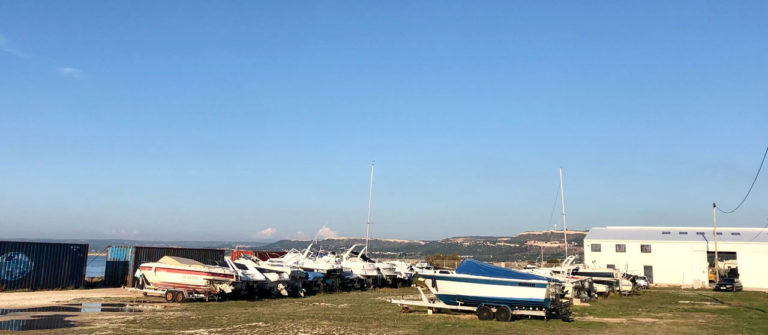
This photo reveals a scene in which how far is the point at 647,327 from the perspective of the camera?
19.6 meters

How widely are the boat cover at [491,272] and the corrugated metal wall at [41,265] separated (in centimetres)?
2152

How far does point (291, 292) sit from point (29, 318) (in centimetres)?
1476

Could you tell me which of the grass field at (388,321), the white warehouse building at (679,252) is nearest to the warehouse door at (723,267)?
the white warehouse building at (679,252)

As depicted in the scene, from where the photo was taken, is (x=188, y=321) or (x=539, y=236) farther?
(x=539, y=236)

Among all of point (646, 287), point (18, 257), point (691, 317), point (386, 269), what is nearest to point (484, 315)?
point (691, 317)

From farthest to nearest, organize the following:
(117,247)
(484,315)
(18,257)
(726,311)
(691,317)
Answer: (117,247) < (18,257) < (726,311) < (691,317) < (484,315)

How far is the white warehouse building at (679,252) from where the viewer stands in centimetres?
4831

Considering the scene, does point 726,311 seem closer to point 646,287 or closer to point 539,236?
point 646,287

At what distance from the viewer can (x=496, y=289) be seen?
21297 millimetres

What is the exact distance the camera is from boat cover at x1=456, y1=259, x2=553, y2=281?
2125cm

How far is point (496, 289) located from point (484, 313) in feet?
3.35

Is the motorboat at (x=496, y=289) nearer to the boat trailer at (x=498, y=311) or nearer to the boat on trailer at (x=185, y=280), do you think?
the boat trailer at (x=498, y=311)

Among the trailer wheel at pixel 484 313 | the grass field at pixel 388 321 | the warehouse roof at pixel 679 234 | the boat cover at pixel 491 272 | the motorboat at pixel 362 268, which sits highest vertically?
the warehouse roof at pixel 679 234

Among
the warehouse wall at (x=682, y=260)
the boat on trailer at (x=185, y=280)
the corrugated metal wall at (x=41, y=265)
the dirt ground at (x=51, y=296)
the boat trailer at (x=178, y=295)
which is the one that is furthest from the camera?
the warehouse wall at (x=682, y=260)
